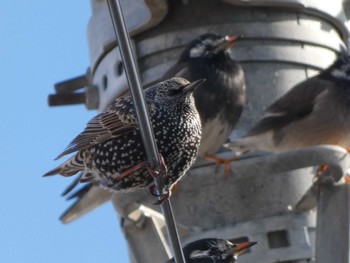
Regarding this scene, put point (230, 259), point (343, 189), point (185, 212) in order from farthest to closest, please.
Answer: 1. point (185, 212)
2. point (343, 189)
3. point (230, 259)

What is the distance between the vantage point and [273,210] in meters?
7.54

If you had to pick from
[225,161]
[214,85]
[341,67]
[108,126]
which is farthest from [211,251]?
[341,67]

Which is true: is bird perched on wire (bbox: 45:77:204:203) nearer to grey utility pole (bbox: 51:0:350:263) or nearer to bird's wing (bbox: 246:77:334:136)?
grey utility pole (bbox: 51:0:350:263)

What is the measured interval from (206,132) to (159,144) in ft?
8.68

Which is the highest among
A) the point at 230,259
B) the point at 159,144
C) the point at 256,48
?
the point at 256,48

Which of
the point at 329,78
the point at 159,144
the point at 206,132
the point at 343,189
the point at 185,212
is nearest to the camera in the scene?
the point at 159,144

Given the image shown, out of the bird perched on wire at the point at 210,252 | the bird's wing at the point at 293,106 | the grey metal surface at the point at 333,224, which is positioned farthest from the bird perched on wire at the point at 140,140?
the bird's wing at the point at 293,106

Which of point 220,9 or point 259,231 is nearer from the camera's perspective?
A: point 259,231

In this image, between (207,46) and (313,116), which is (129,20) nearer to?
(207,46)

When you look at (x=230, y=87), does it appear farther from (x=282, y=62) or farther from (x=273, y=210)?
(x=273, y=210)

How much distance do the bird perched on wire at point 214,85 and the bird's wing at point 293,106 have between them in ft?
0.60

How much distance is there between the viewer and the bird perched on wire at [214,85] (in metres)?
8.06

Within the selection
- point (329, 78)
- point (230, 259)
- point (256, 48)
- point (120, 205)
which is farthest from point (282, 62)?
point (230, 259)

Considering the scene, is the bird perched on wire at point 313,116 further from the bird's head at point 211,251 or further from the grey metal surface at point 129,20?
the bird's head at point 211,251
